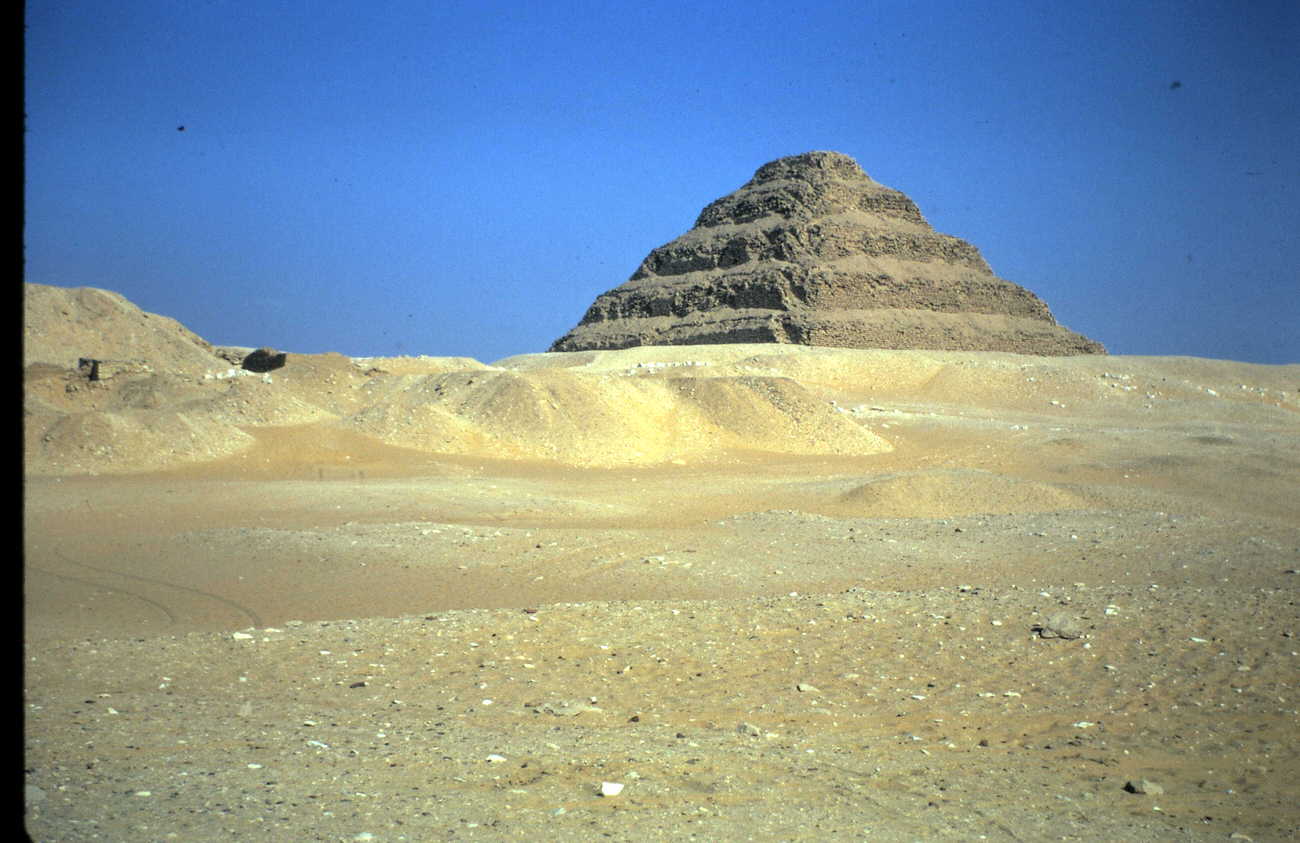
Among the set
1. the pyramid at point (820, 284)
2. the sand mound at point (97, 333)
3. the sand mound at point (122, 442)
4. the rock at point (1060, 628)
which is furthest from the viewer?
the pyramid at point (820, 284)

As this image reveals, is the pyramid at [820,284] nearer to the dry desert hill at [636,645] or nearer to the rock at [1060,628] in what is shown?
the dry desert hill at [636,645]

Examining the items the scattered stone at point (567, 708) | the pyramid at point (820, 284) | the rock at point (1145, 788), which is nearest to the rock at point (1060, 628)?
the rock at point (1145, 788)

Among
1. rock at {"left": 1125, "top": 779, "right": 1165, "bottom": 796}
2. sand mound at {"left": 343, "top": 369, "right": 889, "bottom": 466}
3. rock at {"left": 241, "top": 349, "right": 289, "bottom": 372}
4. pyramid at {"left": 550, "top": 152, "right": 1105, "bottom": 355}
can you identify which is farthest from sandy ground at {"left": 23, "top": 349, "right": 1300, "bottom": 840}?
pyramid at {"left": 550, "top": 152, "right": 1105, "bottom": 355}

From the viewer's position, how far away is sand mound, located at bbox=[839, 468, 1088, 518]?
15.3 m

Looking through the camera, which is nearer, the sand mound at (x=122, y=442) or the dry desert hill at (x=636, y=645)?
the dry desert hill at (x=636, y=645)

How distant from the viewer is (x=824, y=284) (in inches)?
3241

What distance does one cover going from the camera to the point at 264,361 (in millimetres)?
35375

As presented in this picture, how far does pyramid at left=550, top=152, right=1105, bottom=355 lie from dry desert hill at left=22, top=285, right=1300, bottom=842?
59390mm

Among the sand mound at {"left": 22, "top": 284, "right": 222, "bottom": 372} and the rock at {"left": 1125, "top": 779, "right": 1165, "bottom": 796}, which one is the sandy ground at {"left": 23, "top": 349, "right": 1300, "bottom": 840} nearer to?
the rock at {"left": 1125, "top": 779, "right": 1165, "bottom": 796}

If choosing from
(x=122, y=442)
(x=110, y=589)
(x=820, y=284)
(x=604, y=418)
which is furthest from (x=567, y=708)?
(x=820, y=284)

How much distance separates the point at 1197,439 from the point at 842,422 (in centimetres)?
937

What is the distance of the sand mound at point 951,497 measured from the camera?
601 inches

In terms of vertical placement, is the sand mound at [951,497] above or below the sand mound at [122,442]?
below

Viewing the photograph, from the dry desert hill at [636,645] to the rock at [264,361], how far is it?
12827 mm
